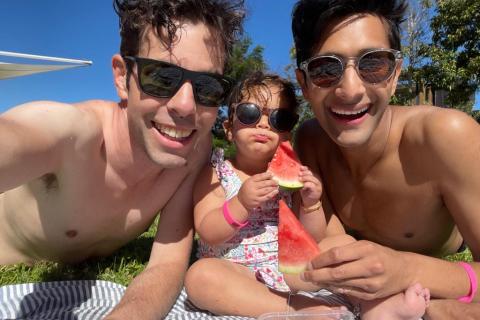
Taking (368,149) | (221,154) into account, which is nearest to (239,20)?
(221,154)

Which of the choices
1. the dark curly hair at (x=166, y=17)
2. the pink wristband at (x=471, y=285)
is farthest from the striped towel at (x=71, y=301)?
the dark curly hair at (x=166, y=17)

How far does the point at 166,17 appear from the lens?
3.22 metres

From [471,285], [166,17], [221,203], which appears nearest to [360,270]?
[471,285]

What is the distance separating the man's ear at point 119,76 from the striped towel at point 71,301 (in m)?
1.79

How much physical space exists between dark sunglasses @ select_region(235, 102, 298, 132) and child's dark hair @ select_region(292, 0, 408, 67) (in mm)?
540

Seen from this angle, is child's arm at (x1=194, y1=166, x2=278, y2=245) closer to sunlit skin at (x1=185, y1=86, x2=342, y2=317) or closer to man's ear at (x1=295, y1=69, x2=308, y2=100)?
sunlit skin at (x1=185, y1=86, x2=342, y2=317)

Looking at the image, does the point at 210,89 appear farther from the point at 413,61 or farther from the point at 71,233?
the point at 413,61

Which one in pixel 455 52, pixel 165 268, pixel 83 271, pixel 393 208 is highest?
pixel 455 52

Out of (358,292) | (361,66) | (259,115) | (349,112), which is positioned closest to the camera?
(358,292)

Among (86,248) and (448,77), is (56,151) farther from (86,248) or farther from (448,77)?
(448,77)

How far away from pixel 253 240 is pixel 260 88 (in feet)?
4.87

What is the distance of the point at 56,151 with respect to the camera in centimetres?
288

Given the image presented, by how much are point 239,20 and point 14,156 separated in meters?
2.42

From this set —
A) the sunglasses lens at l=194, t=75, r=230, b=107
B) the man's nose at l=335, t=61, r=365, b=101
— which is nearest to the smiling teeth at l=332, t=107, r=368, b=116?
the man's nose at l=335, t=61, r=365, b=101
